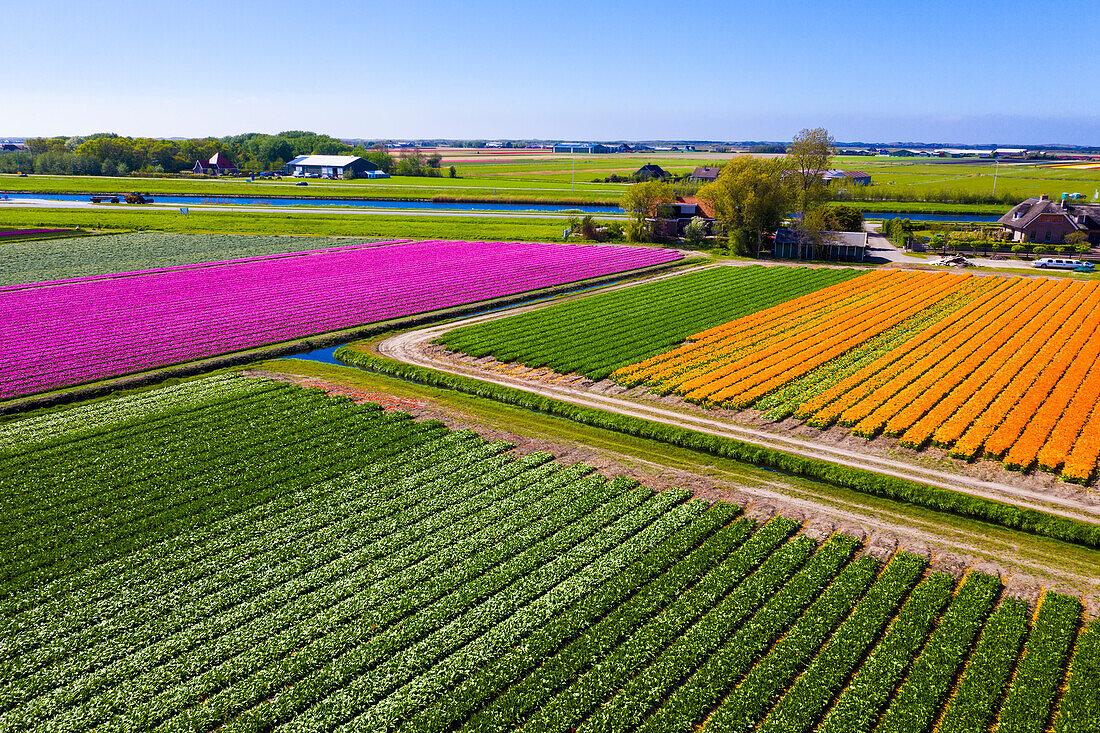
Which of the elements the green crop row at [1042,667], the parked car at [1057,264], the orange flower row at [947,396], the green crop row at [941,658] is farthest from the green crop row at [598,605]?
the parked car at [1057,264]

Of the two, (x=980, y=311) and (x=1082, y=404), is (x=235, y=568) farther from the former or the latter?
(x=980, y=311)

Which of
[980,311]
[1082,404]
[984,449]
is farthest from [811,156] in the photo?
[984,449]

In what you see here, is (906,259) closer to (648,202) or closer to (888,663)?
(648,202)

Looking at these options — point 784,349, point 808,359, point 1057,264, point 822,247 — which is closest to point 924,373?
point 808,359

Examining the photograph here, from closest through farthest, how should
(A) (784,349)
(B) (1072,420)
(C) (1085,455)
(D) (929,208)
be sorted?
(C) (1085,455) → (B) (1072,420) → (A) (784,349) → (D) (929,208)

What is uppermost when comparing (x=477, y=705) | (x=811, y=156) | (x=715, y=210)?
(x=811, y=156)

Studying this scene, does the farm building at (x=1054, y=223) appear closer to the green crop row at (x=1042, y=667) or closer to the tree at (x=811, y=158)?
the tree at (x=811, y=158)

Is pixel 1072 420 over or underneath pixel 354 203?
underneath
